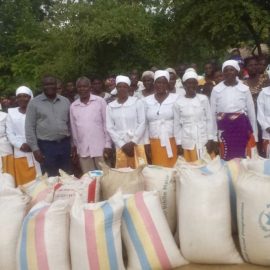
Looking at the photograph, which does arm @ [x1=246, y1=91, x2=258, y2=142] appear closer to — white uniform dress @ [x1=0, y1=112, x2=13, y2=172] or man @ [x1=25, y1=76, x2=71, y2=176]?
man @ [x1=25, y1=76, x2=71, y2=176]

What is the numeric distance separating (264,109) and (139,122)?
4.37 ft

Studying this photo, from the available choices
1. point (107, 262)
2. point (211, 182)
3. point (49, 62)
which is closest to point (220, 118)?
point (211, 182)

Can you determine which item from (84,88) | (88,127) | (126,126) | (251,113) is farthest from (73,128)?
(251,113)

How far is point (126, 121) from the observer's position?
5.89 meters

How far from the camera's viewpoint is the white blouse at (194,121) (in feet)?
19.0

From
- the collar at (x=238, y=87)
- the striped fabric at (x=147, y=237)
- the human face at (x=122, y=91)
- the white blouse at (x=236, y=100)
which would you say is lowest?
the striped fabric at (x=147, y=237)

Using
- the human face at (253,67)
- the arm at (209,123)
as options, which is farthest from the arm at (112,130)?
the human face at (253,67)

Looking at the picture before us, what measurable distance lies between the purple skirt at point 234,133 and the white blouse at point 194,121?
0.13m

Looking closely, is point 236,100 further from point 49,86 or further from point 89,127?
point 49,86

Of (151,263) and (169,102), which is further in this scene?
(169,102)

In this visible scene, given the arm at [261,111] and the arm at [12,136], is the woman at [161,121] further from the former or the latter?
the arm at [12,136]

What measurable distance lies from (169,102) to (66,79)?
27.1 feet

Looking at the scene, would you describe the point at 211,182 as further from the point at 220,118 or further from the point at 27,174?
the point at 27,174

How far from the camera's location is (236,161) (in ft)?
12.4
